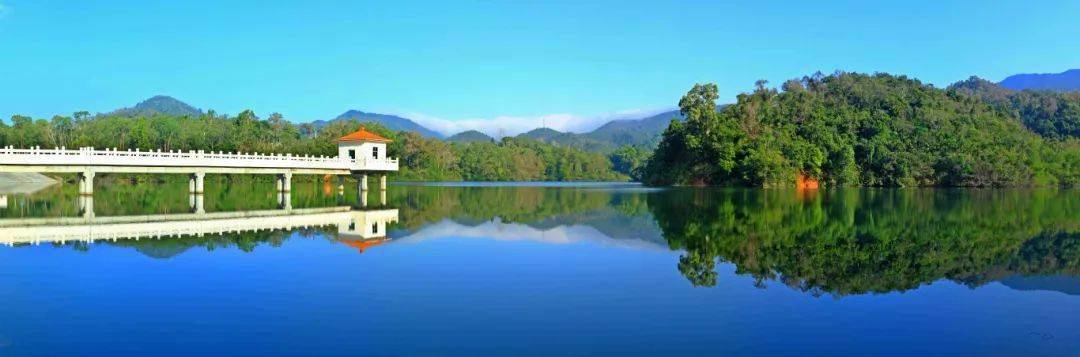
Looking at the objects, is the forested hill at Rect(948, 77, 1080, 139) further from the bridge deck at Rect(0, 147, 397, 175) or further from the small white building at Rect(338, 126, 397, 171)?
the bridge deck at Rect(0, 147, 397, 175)

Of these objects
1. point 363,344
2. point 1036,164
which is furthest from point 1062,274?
point 1036,164

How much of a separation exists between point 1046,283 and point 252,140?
240 feet

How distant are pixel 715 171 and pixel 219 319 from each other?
5664 centimetres

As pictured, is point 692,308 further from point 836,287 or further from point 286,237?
point 286,237

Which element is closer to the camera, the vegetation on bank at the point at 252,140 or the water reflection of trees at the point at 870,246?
the water reflection of trees at the point at 870,246

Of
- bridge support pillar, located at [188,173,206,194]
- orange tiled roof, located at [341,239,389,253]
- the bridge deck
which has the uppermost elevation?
the bridge deck

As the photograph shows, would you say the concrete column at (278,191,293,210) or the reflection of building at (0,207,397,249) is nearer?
the reflection of building at (0,207,397,249)

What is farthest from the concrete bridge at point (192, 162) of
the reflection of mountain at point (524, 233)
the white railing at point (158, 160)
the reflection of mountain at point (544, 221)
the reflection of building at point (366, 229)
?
the reflection of mountain at point (524, 233)

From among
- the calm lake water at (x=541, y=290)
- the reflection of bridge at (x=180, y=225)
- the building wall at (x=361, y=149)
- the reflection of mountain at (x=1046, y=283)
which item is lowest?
the reflection of mountain at (x=1046, y=283)

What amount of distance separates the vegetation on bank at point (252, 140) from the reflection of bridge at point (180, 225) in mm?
34726

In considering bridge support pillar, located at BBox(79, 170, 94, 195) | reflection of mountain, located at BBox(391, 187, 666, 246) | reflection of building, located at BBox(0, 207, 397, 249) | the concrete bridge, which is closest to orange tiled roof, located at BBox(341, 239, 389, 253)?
reflection of building, located at BBox(0, 207, 397, 249)

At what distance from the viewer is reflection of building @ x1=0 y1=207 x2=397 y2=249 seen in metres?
17.5

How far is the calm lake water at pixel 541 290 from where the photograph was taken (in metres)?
7.20

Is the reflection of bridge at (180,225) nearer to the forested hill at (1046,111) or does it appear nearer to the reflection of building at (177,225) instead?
the reflection of building at (177,225)
